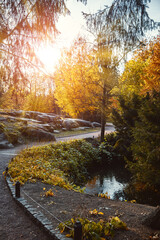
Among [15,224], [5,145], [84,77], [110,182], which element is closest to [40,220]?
[15,224]

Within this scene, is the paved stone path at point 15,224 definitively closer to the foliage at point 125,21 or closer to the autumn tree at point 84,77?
the foliage at point 125,21

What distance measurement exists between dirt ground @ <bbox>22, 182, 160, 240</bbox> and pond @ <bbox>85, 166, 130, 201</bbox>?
2.97 meters

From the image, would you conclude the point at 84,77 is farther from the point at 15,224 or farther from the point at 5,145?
the point at 15,224

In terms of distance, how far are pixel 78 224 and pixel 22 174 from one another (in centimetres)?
403

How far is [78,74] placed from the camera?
40.5 feet

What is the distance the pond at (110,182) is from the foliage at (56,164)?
625 mm

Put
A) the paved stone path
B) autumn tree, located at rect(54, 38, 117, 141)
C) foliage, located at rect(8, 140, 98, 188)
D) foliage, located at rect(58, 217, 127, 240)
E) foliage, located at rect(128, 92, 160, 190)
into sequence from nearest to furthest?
foliage, located at rect(58, 217, 127, 240), the paved stone path, foliage, located at rect(128, 92, 160, 190), foliage, located at rect(8, 140, 98, 188), autumn tree, located at rect(54, 38, 117, 141)

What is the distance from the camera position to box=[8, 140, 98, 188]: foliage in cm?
642

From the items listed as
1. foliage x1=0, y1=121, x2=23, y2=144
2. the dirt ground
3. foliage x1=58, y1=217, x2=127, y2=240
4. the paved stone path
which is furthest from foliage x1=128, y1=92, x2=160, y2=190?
foliage x1=0, y1=121, x2=23, y2=144

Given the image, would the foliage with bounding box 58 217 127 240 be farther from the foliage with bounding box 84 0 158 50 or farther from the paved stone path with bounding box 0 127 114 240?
the foliage with bounding box 84 0 158 50

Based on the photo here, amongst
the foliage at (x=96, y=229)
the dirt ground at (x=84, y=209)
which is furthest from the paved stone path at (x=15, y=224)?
the foliage at (x=96, y=229)

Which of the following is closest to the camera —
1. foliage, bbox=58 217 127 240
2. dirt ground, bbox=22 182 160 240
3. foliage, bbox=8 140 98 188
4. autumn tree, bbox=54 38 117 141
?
foliage, bbox=58 217 127 240

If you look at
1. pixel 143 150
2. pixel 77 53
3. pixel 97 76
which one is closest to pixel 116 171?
pixel 143 150

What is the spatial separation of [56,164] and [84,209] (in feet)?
15.8
